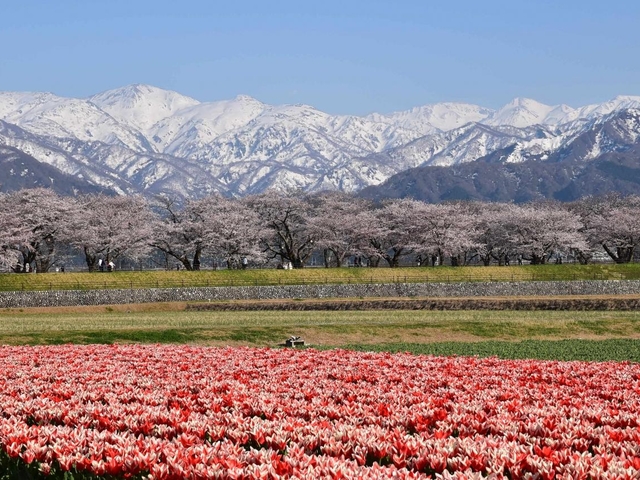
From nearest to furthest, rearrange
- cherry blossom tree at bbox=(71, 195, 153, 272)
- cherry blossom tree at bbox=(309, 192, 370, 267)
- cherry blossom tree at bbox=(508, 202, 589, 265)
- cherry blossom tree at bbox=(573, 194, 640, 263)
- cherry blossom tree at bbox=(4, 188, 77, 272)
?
cherry blossom tree at bbox=(4, 188, 77, 272) → cherry blossom tree at bbox=(71, 195, 153, 272) → cherry blossom tree at bbox=(309, 192, 370, 267) → cherry blossom tree at bbox=(508, 202, 589, 265) → cherry blossom tree at bbox=(573, 194, 640, 263)

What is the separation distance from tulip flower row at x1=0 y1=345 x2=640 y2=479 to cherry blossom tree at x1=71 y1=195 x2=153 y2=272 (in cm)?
7254

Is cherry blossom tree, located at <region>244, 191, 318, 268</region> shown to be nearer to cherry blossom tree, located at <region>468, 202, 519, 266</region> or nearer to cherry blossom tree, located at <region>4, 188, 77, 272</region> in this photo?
cherry blossom tree, located at <region>4, 188, 77, 272</region>

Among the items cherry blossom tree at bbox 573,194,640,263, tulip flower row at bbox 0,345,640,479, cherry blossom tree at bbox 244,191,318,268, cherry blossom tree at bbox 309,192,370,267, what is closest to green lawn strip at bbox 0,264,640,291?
cherry blossom tree at bbox 244,191,318,268

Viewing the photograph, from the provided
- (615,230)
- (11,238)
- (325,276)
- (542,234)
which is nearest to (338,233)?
(542,234)

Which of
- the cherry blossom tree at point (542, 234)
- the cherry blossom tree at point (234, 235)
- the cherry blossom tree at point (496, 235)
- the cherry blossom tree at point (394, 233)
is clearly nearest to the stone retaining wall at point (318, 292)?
the cherry blossom tree at point (234, 235)

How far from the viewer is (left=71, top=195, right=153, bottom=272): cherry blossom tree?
289ft

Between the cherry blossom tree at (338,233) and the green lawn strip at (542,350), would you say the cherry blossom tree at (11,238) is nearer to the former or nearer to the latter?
the cherry blossom tree at (338,233)

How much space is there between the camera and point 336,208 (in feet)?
365

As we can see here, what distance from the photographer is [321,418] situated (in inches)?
384

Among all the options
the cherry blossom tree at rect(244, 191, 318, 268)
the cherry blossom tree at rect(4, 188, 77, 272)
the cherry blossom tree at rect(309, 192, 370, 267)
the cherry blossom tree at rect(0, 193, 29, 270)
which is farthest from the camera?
the cherry blossom tree at rect(309, 192, 370, 267)

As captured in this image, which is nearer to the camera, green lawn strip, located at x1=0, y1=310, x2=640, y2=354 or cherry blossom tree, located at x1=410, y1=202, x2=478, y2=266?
green lawn strip, located at x1=0, y1=310, x2=640, y2=354

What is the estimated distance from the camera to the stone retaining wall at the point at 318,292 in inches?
2335

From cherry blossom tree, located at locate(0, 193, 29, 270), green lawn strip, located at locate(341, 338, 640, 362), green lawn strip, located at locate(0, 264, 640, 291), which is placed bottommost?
green lawn strip, located at locate(341, 338, 640, 362)

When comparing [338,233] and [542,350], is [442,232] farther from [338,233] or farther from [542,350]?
[542,350]
